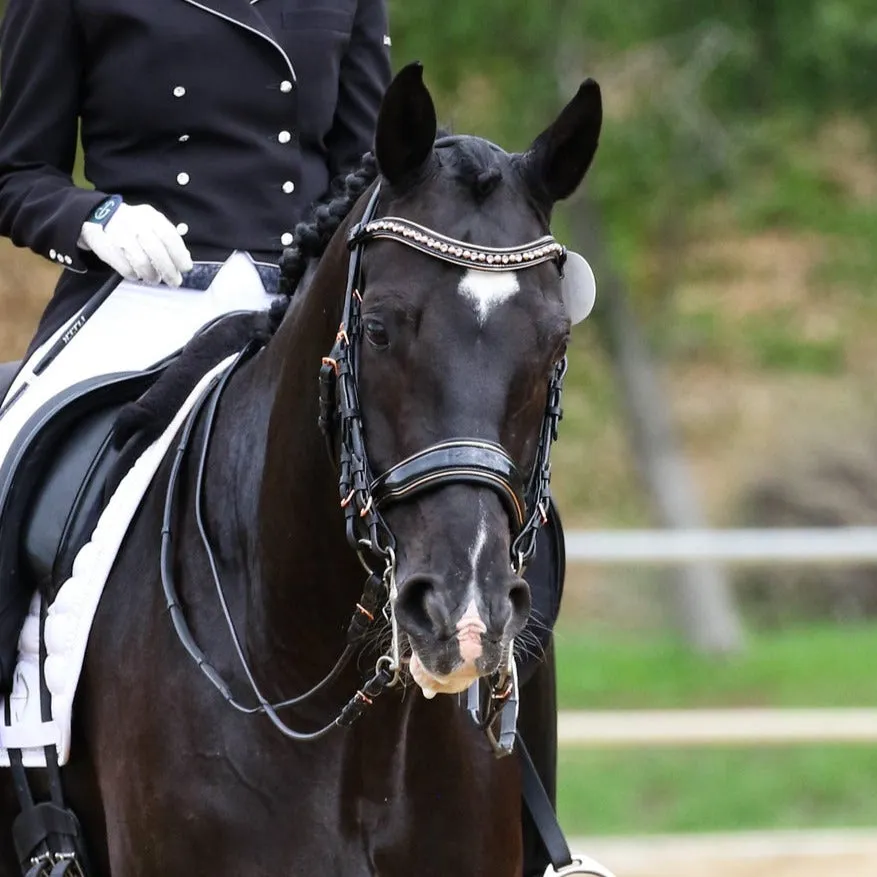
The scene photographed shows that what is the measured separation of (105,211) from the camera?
4043mm

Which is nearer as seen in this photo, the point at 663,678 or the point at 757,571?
the point at 663,678

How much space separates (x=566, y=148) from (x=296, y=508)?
80 cm

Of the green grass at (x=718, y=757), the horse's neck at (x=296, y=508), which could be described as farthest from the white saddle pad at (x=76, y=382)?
the green grass at (x=718, y=757)

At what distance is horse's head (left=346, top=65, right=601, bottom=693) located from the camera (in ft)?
9.63

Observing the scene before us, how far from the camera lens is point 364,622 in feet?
10.8

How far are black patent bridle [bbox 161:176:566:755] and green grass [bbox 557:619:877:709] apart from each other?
8.00 m

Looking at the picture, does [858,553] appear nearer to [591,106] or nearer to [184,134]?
[184,134]

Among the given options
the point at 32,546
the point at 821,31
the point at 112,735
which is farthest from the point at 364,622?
the point at 821,31

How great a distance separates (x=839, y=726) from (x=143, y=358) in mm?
4935

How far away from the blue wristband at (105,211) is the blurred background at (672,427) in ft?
14.7

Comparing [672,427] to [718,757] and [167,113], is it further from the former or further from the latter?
[167,113]

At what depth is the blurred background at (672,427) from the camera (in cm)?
967

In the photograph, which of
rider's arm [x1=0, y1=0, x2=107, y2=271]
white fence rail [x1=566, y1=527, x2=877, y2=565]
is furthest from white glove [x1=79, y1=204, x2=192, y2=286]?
white fence rail [x1=566, y1=527, x2=877, y2=565]

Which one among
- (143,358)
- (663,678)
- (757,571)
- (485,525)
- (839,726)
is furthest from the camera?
(757,571)
